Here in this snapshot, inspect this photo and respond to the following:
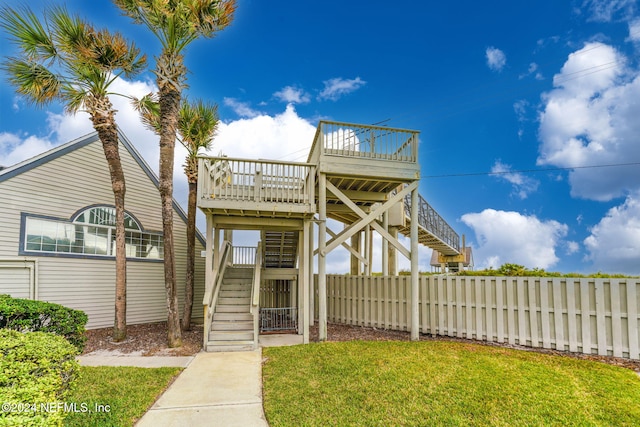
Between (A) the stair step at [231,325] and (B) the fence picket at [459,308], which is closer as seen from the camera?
(A) the stair step at [231,325]

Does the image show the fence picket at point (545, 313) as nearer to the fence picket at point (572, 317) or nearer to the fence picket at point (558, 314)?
the fence picket at point (558, 314)

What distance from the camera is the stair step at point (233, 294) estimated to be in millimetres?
9633

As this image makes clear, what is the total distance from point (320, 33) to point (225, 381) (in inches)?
386

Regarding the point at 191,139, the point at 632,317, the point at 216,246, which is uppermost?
the point at 191,139

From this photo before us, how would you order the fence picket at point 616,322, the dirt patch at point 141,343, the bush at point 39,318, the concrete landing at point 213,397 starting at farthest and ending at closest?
1. the dirt patch at point 141,343
2. the fence picket at point 616,322
3. the bush at point 39,318
4. the concrete landing at point 213,397

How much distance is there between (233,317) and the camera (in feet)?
29.0

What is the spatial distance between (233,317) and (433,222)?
12.7m

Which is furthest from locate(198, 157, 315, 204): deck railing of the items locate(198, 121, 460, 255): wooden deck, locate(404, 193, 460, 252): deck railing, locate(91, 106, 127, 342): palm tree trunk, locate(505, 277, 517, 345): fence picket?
locate(404, 193, 460, 252): deck railing

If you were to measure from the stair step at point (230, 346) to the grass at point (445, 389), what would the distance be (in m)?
1.25

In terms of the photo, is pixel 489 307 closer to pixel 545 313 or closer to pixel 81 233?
pixel 545 313

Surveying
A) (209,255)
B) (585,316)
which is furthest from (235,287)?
(585,316)

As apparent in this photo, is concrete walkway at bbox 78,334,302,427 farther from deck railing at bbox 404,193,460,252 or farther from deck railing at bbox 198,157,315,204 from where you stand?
deck railing at bbox 404,193,460,252

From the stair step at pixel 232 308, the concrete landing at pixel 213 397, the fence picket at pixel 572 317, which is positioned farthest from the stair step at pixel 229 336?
the fence picket at pixel 572 317

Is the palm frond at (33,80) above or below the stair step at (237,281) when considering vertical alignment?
above
